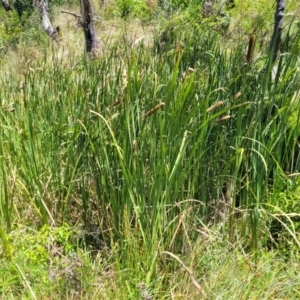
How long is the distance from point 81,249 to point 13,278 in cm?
27

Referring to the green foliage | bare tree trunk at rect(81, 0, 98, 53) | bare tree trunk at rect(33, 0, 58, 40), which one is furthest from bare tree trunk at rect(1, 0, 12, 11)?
bare tree trunk at rect(81, 0, 98, 53)

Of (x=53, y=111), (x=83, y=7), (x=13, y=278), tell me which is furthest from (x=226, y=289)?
(x=83, y=7)

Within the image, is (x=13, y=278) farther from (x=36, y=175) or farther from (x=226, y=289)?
(x=226, y=289)

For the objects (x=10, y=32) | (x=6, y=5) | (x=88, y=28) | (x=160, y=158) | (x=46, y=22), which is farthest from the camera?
(x=6, y=5)

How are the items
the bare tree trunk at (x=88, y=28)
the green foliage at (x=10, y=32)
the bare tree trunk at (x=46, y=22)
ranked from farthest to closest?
the green foliage at (x=10, y=32), the bare tree trunk at (x=46, y=22), the bare tree trunk at (x=88, y=28)

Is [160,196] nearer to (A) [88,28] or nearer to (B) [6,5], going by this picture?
(A) [88,28]

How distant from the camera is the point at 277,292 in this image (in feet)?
4.29

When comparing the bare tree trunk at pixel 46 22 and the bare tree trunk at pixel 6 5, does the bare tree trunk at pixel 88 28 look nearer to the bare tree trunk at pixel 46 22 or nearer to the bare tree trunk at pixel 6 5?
the bare tree trunk at pixel 46 22

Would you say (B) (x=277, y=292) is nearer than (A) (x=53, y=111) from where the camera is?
Yes

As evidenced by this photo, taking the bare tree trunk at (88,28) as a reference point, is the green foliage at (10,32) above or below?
below

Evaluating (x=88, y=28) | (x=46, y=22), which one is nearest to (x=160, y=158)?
(x=88, y=28)

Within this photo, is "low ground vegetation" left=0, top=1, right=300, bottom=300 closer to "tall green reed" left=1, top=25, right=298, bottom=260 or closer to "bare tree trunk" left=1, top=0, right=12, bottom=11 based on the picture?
"tall green reed" left=1, top=25, right=298, bottom=260

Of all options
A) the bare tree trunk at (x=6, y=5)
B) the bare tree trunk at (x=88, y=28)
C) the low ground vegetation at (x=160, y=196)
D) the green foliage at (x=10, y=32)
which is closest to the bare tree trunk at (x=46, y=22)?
the green foliage at (x=10, y=32)

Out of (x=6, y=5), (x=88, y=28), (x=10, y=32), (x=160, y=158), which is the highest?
(x=160, y=158)
